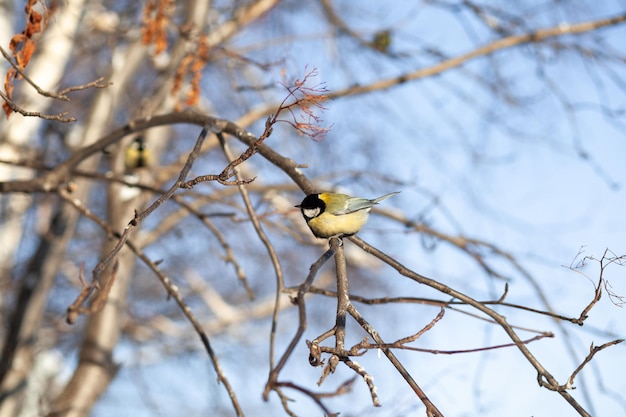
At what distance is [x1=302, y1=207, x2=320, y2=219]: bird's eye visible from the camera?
2529 millimetres

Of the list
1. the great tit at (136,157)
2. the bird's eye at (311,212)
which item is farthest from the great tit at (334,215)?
the great tit at (136,157)

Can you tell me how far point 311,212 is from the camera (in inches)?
101

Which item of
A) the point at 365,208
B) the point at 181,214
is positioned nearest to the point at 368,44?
the point at 181,214

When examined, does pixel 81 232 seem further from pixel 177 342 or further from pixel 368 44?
pixel 368 44

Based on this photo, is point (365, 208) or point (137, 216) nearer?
point (137, 216)

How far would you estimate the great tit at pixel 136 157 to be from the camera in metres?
5.11

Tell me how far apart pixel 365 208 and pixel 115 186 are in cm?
274

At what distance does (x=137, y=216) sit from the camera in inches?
60.6

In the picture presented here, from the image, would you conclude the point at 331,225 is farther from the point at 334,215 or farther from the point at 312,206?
the point at 312,206

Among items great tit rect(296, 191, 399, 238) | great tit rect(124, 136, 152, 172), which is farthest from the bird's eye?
great tit rect(124, 136, 152, 172)

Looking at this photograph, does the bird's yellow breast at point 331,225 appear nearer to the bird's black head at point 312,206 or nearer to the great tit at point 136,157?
the bird's black head at point 312,206

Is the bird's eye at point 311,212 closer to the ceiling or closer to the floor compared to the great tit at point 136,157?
closer to the floor

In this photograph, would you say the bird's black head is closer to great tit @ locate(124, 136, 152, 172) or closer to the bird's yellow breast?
the bird's yellow breast

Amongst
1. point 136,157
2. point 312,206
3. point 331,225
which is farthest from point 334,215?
point 136,157
